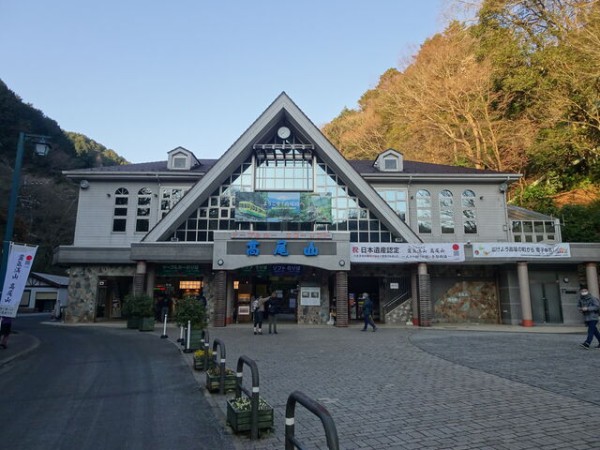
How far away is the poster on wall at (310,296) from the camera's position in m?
21.6

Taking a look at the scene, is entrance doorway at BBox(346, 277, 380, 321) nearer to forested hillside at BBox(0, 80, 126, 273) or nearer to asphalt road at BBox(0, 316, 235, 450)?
asphalt road at BBox(0, 316, 235, 450)

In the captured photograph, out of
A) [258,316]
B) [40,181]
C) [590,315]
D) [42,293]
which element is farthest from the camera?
[40,181]

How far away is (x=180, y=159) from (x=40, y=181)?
99.2ft

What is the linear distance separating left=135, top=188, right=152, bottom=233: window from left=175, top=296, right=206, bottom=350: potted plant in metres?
12.7

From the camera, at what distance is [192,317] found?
489 inches

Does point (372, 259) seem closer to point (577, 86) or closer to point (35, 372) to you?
point (35, 372)

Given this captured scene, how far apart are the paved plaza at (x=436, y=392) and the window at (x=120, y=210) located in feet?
47.8

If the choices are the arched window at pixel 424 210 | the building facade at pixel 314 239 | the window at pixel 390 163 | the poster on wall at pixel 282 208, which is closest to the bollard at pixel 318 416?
the building facade at pixel 314 239

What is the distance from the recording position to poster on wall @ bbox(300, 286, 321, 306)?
21.6m

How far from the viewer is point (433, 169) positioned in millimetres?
25844

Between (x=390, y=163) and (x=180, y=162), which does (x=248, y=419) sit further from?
(x=180, y=162)

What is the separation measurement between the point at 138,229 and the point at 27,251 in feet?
39.3

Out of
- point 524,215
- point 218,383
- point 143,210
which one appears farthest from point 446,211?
point 218,383

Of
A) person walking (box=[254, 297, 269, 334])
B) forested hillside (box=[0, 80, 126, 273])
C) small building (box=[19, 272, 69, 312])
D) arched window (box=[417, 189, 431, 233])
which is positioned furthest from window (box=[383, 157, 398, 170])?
small building (box=[19, 272, 69, 312])
